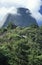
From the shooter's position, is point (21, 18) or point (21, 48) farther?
point (21, 18)

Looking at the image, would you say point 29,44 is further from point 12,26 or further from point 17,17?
point 17,17

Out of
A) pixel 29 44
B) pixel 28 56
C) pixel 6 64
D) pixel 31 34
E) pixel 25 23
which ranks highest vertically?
pixel 25 23

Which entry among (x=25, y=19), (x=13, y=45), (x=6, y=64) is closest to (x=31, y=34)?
(x=13, y=45)

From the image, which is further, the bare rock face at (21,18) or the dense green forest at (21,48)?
the bare rock face at (21,18)

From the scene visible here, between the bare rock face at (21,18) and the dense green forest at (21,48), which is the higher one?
the bare rock face at (21,18)

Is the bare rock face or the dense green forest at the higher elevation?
the bare rock face

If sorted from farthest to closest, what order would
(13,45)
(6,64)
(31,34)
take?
(31,34) → (13,45) → (6,64)

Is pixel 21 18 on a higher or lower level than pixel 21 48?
higher

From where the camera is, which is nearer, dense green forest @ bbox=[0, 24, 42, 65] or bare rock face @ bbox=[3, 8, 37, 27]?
dense green forest @ bbox=[0, 24, 42, 65]

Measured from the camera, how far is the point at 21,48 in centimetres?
5209

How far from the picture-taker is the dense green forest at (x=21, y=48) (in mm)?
45344

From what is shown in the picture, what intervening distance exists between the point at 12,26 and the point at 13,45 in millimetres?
24407

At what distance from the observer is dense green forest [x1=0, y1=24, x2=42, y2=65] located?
45344 millimetres

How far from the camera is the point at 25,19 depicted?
9788 cm
